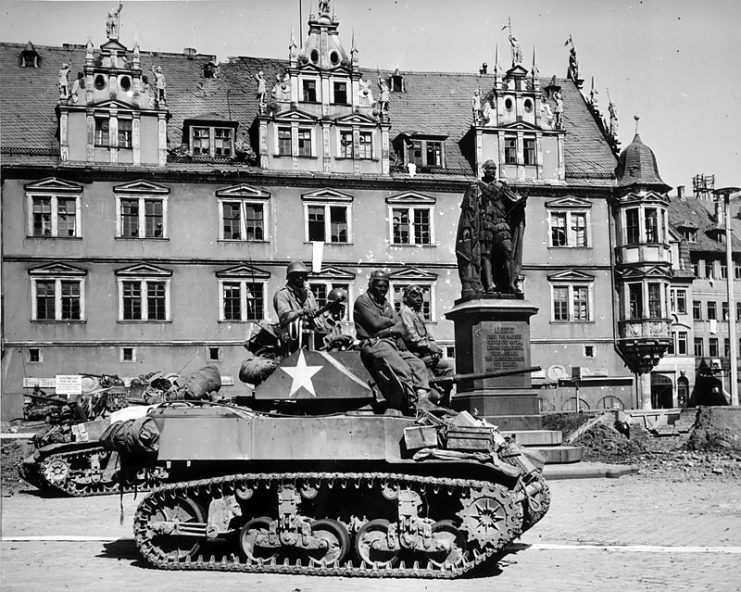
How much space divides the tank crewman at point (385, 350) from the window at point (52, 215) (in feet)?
91.2

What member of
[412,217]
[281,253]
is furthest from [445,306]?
[281,253]

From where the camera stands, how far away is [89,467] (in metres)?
19.5

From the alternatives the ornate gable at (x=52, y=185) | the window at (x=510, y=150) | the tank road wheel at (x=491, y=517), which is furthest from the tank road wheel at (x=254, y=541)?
the window at (x=510, y=150)

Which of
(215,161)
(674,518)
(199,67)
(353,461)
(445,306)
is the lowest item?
(674,518)

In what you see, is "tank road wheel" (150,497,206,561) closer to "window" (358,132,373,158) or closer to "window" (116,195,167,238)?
"window" (116,195,167,238)

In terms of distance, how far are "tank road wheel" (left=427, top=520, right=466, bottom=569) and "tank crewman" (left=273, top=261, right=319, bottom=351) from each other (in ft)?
9.84

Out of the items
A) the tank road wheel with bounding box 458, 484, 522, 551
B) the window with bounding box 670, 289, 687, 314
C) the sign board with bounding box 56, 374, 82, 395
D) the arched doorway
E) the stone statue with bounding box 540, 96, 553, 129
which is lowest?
the arched doorway

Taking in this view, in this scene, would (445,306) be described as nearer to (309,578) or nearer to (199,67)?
(199,67)

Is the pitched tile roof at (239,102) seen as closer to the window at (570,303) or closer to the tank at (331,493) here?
the window at (570,303)

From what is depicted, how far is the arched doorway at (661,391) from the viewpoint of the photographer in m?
50.0

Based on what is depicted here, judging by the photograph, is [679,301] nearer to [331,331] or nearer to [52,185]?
[52,185]

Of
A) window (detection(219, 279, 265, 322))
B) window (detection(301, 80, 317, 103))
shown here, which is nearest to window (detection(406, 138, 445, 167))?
window (detection(301, 80, 317, 103))

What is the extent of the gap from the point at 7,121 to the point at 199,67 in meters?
8.84

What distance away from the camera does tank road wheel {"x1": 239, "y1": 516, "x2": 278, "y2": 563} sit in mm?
9945
